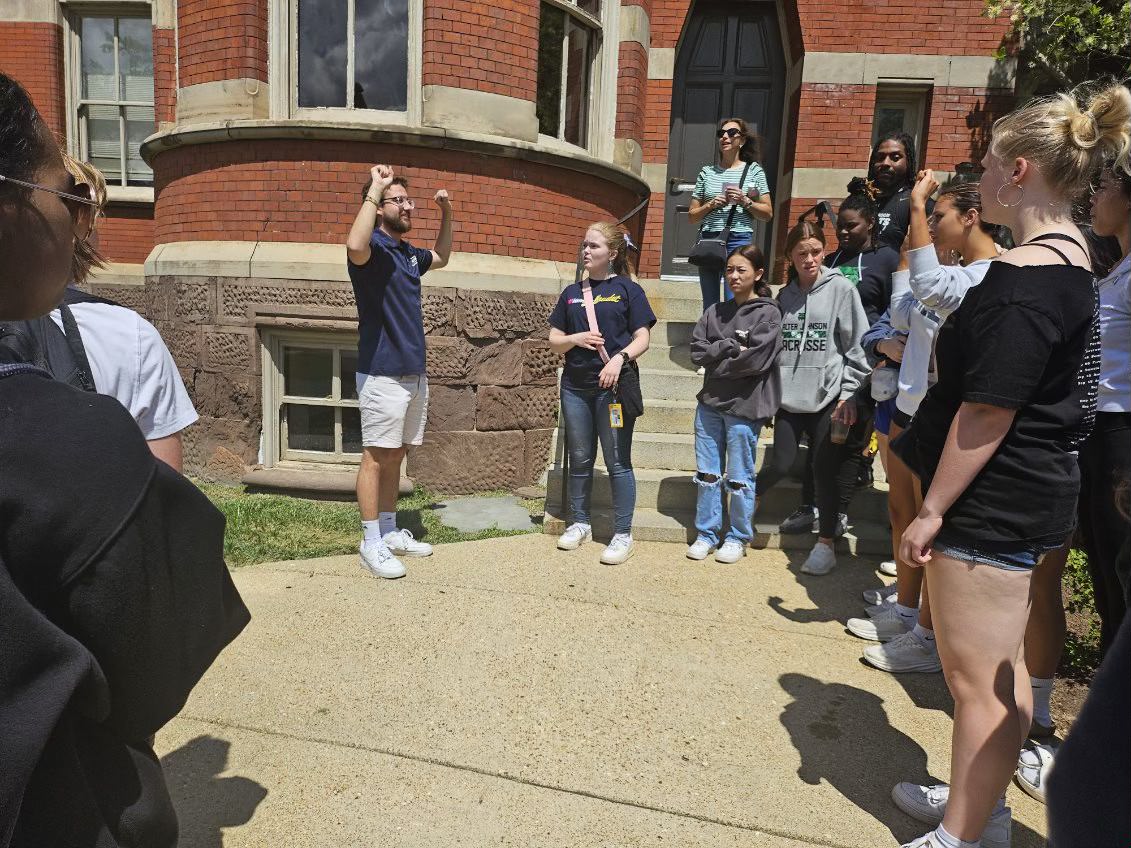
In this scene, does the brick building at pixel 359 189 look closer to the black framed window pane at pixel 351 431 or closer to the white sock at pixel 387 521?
the black framed window pane at pixel 351 431

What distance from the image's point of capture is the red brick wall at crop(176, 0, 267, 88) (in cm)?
600

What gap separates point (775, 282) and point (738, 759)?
21.2 feet

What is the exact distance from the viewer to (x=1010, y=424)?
1.91m

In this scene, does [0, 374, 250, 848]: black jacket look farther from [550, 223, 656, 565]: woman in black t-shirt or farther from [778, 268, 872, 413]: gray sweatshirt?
[778, 268, 872, 413]: gray sweatshirt

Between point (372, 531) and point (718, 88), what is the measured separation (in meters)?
6.47

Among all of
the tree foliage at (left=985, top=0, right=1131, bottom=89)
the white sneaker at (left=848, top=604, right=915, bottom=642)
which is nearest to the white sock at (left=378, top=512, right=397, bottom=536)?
the white sneaker at (left=848, top=604, right=915, bottom=642)

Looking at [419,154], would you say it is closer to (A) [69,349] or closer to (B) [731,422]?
(B) [731,422]

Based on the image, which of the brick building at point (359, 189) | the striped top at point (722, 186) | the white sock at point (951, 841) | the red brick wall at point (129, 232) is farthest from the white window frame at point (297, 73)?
the white sock at point (951, 841)

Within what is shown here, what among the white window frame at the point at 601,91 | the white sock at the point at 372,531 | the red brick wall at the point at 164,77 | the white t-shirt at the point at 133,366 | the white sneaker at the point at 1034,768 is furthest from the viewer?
the white window frame at the point at 601,91

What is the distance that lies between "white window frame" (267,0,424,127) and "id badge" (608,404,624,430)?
3.04 metres

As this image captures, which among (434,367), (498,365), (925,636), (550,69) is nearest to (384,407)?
(434,367)

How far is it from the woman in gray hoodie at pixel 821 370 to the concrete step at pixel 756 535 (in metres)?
0.30

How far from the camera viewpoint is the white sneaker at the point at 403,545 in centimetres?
448

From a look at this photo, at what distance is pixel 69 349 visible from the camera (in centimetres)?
156
